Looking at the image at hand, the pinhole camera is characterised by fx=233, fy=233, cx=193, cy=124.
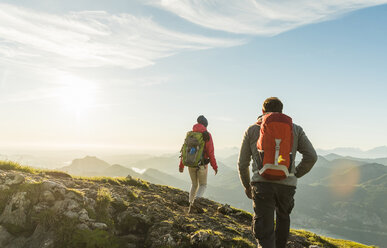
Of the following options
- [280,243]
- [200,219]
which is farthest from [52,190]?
[280,243]

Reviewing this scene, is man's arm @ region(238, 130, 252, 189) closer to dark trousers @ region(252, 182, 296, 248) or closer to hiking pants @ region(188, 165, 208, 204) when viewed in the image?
dark trousers @ region(252, 182, 296, 248)

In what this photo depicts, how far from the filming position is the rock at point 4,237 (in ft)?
19.5

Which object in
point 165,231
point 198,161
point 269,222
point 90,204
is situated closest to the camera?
point 269,222

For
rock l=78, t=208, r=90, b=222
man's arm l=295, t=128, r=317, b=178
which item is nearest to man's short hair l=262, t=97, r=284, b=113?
man's arm l=295, t=128, r=317, b=178

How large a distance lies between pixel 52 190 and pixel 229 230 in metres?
6.17

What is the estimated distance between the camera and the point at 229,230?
852 centimetres

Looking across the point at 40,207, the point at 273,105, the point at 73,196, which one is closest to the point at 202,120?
the point at 273,105

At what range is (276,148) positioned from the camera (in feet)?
17.5

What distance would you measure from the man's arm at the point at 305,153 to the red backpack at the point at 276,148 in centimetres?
64

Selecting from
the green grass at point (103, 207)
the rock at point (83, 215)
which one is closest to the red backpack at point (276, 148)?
the green grass at point (103, 207)

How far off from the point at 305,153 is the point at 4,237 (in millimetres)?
8032

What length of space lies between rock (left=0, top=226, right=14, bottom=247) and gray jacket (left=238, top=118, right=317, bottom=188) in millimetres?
6297

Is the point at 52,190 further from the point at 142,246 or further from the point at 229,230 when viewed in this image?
the point at 229,230

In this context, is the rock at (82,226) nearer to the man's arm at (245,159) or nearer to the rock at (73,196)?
the rock at (73,196)
